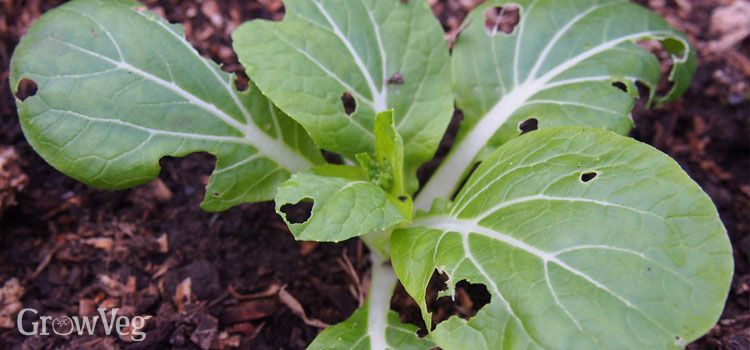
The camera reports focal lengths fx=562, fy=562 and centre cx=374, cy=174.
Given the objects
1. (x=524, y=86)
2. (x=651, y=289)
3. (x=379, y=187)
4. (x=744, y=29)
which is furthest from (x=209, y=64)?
(x=744, y=29)

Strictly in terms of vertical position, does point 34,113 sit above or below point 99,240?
above

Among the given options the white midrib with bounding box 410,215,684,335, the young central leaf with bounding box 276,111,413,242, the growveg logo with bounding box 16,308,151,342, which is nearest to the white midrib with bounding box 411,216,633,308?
the white midrib with bounding box 410,215,684,335

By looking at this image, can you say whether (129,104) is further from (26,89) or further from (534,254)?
(534,254)

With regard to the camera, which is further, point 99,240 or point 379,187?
point 99,240

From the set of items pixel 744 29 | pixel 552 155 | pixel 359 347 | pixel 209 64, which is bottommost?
pixel 359 347

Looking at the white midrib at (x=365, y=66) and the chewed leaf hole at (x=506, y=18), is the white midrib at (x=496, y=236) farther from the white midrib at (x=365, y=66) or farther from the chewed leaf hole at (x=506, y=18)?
the chewed leaf hole at (x=506, y=18)

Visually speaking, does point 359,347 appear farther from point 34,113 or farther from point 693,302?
point 34,113

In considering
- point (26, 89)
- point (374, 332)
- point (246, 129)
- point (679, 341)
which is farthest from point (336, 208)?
point (26, 89)
